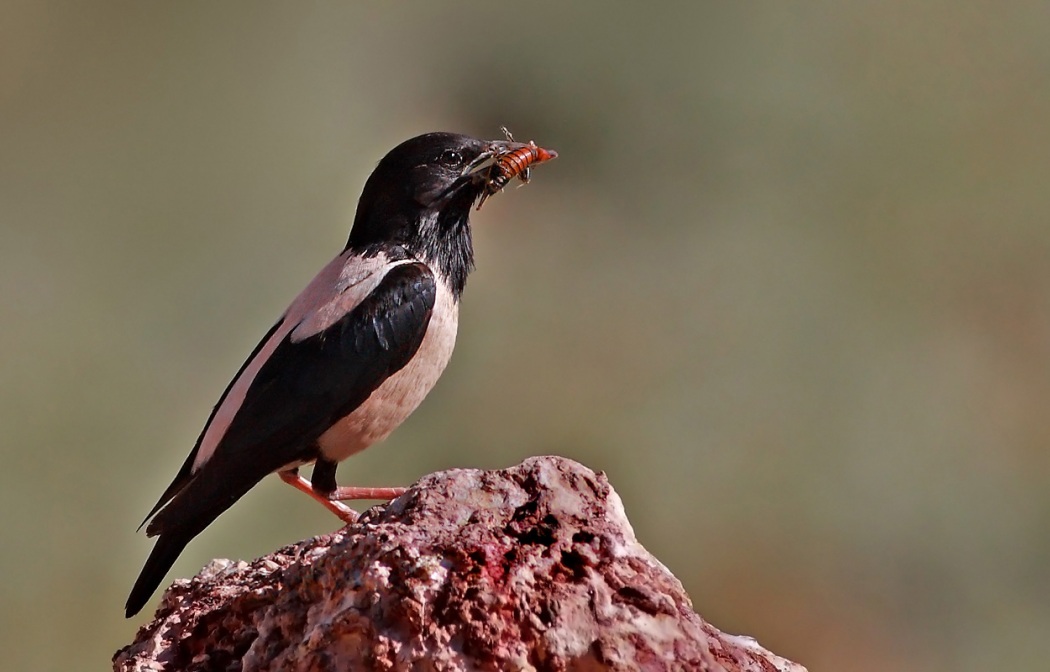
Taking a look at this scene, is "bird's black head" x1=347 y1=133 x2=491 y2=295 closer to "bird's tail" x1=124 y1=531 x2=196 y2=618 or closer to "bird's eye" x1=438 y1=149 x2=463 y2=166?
"bird's eye" x1=438 y1=149 x2=463 y2=166

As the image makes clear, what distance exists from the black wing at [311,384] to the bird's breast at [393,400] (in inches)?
2.2

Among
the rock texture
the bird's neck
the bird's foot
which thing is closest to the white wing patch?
the bird's neck

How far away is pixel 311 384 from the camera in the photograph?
4469 mm

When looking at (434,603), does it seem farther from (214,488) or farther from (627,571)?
(214,488)

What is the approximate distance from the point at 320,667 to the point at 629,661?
649mm

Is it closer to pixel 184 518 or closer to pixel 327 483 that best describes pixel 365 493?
pixel 327 483

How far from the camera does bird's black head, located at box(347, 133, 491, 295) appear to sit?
4.98 meters

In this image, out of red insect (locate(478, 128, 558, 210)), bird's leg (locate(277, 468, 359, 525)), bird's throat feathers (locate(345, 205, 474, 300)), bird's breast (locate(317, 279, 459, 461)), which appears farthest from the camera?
red insect (locate(478, 128, 558, 210))

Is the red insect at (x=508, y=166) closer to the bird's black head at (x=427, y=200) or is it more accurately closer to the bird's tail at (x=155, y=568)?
the bird's black head at (x=427, y=200)

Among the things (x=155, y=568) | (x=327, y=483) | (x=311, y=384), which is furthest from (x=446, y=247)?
(x=155, y=568)

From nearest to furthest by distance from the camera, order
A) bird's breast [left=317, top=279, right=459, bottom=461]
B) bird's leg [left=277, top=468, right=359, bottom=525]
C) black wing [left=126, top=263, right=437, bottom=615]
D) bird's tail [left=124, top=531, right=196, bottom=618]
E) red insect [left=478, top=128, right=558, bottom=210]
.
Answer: bird's tail [left=124, top=531, right=196, bottom=618] → black wing [left=126, top=263, right=437, bottom=615] → bird's leg [left=277, top=468, right=359, bottom=525] → bird's breast [left=317, top=279, right=459, bottom=461] → red insect [left=478, top=128, right=558, bottom=210]

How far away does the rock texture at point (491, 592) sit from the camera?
248 centimetres

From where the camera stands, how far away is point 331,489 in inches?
185

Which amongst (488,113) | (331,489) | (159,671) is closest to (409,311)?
(331,489)
